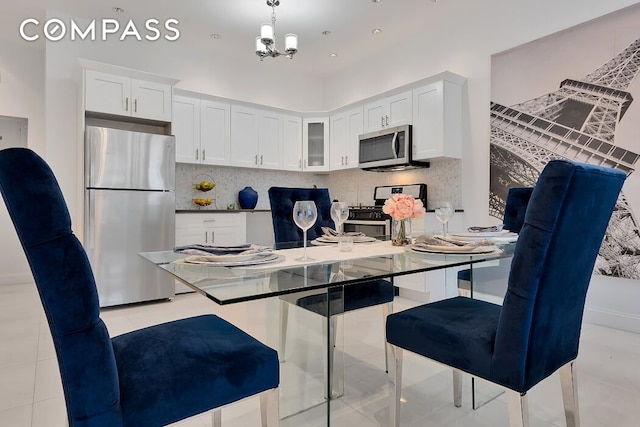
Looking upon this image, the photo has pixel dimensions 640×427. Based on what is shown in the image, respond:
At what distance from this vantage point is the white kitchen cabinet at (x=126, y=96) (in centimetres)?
354

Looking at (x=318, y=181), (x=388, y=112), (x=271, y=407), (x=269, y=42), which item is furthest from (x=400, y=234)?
(x=318, y=181)

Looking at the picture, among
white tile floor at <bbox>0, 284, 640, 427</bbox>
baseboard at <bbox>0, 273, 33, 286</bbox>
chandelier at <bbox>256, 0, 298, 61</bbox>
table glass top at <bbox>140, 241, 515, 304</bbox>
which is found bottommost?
white tile floor at <bbox>0, 284, 640, 427</bbox>

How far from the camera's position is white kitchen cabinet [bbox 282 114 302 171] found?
5.12 metres

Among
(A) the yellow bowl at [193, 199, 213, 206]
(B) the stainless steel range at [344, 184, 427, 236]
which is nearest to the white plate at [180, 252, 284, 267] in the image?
(B) the stainless steel range at [344, 184, 427, 236]

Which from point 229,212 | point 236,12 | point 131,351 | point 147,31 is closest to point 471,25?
point 236,12

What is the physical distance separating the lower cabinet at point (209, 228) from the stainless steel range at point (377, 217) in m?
1.29

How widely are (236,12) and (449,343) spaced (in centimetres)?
386

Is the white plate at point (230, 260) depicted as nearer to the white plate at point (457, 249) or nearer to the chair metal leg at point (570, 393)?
the white plate at point (457, 249)

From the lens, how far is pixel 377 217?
4094mm

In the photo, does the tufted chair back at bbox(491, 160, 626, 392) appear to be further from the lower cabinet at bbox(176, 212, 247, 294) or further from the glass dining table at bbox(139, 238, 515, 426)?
the lower cabinet at bbox(176, 212, 247, 294)

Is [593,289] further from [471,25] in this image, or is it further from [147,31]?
[147,31]

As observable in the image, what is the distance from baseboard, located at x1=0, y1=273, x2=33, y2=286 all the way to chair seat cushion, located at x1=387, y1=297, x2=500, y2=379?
16.7 feet

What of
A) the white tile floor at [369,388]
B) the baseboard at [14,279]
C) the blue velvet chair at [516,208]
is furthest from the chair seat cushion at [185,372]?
the baseboard at [14,279]

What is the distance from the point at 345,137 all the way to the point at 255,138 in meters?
1.17
